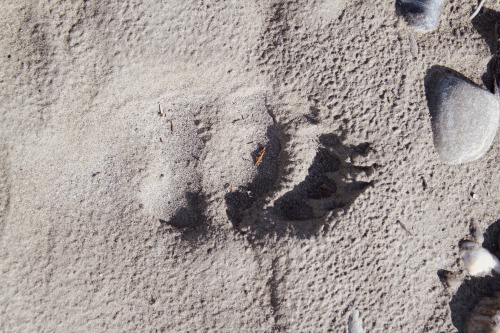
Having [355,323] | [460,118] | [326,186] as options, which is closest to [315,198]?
[326,186]

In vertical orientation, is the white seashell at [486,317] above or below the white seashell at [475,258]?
below

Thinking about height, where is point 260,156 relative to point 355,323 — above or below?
above

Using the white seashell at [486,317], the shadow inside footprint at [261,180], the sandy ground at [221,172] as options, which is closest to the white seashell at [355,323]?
the sandy ground at [221,172]

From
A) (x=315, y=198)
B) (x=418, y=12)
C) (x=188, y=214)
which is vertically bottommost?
(x=188, y=214)

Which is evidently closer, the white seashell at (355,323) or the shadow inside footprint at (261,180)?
the white seashell at (355,323)

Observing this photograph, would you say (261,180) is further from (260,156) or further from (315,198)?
(315,198)

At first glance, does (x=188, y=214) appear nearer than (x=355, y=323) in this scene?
No

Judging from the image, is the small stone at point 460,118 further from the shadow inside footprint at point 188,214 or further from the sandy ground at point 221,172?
the shadow inside footprint at point 188,214
